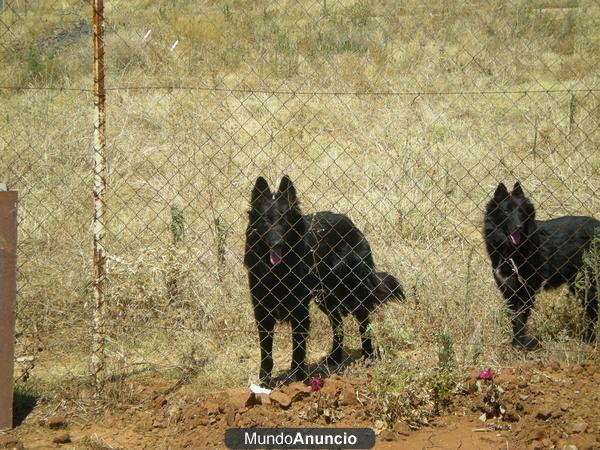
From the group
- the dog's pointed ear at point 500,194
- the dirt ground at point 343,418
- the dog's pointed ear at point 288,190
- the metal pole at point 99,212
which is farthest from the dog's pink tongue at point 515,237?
the metal pole at point 99,212

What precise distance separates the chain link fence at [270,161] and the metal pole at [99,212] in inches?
5.8

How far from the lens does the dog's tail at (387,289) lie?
552cm

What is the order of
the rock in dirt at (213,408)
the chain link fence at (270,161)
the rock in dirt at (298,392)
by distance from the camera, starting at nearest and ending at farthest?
1. the rock in dirt at (213,408)
2. the rock in dirt at (298,392)
3. the chain link fence at (270,161)

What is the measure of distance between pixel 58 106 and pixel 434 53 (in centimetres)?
491

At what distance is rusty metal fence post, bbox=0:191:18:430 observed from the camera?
361 centimetres

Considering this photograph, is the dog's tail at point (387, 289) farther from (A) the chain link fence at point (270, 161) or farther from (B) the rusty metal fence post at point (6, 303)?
(B) the rusty metal fence post at point (6, 303)

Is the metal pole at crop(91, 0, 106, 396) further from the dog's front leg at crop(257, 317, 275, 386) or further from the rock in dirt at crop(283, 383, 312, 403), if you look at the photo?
the dog's front leg at crop(257, 317, 275, 386)

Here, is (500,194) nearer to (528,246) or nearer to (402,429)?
(528,246)

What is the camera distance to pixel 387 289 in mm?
5527

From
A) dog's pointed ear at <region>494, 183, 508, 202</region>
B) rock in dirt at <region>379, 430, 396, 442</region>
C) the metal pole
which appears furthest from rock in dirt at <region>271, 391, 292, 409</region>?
dog's pointed ear at <region>494, 183, 508, 202</region>

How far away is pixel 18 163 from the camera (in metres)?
7.83

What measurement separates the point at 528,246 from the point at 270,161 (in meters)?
3.15

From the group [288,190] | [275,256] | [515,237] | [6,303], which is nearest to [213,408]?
[6,303]

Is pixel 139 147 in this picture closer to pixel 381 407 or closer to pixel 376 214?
pixel 376 214
